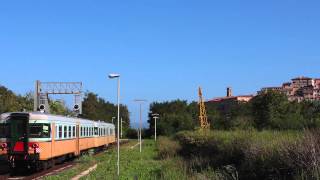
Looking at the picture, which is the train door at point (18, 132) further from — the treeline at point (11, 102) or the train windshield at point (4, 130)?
the treeline at point (11, 102)

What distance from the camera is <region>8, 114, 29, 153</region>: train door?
28.5 meters

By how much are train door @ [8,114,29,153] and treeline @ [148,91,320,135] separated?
518 inches

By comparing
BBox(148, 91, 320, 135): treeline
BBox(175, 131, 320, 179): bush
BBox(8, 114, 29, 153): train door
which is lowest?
BBox(175, 131, 320, 179): bush

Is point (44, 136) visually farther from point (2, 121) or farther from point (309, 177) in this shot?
point (309, 177)

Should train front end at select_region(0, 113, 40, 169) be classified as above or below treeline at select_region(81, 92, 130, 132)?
below

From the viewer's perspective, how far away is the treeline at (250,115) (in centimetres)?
4131

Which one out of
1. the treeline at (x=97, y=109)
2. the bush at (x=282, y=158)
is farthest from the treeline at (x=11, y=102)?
the bush at (x=282, y=158)

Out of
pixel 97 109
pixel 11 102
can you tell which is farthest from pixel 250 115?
pixel 97 109

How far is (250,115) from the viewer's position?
252ft

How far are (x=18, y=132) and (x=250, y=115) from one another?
5208 centimetres

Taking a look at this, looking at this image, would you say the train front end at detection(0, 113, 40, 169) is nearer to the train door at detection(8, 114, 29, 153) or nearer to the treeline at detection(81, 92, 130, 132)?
the train door at detection(8, 114, 29, 153)

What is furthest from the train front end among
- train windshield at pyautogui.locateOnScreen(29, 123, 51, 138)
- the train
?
train windshield at pyautogui.locateOnScreen(29, 123, 51, 138)

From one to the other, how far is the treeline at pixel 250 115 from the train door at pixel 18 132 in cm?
1315

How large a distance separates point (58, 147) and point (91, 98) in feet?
358
